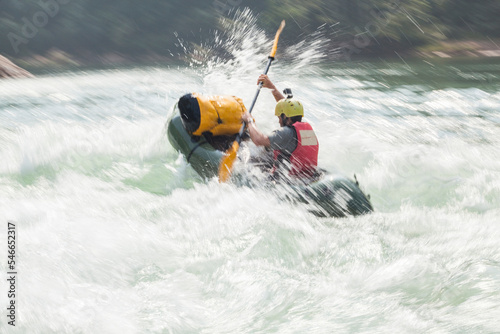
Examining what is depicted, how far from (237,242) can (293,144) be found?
104 cm

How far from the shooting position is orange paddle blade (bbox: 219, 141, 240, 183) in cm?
539

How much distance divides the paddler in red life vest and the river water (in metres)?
0.36

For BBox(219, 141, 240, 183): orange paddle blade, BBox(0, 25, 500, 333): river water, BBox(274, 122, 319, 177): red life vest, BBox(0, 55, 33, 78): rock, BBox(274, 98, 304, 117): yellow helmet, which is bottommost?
BBox(0, 55, 33, 78): rock

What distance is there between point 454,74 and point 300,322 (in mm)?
15532

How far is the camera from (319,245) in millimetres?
4516

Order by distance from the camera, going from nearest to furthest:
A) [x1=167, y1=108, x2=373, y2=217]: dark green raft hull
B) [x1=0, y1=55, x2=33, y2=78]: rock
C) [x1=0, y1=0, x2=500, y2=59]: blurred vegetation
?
[x1=167, y1=108, x2=373, y2=217]: dark green raft hull → [x1=0, y1=55, x2=33, y2=78]: rock → [x1=0, y1=0, x2=500, y2=59]: blurred vegetation

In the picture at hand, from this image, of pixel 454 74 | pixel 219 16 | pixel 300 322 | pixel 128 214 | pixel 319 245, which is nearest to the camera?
pixel 300 322

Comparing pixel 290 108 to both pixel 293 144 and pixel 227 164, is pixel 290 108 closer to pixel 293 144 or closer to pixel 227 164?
pixel 293 144

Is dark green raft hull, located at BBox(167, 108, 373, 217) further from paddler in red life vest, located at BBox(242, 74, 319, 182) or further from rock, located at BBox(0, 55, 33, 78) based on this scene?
rock, located at BBox(0, 55, 33, 78)

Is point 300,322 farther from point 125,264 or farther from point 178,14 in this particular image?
point 178,14

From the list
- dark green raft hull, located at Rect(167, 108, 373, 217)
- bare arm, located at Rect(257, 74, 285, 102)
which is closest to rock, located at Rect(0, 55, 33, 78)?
bare arm, located at Rect(257, 74, 285, 102)

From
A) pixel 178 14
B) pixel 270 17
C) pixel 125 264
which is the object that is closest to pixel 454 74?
pixel 270 17

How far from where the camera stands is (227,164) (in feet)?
17.8

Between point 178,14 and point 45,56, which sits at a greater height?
point 178,14
